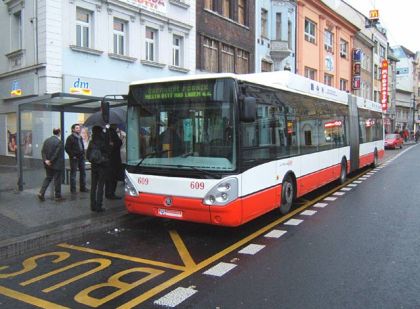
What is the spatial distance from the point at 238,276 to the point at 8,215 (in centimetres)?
497

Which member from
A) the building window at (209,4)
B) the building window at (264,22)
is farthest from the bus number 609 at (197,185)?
the building window at (264,22)

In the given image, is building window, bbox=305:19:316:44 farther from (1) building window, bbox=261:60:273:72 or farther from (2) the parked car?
(2) the parked car

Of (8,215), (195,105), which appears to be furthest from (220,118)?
(8,215)

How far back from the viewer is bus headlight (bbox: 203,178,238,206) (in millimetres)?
6840

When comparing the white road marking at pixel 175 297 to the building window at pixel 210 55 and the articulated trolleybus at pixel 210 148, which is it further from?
the building window at pixel 210 55

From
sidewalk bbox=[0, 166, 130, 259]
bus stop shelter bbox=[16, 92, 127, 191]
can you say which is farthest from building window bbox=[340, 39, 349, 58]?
sidewalk bbox=[0, 166, 130, 259]

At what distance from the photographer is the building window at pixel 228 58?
2588 centimetres

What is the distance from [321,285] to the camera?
5148 mm

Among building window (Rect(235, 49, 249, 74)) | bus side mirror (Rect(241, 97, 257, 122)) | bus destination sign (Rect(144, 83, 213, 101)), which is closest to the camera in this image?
bus side mirror (Rect(241, 97, 257, 122))

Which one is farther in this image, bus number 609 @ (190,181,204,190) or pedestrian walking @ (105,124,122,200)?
pedestrian walking @ (105,124,122,200)

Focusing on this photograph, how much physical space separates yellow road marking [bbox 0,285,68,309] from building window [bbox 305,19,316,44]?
34.2 meters

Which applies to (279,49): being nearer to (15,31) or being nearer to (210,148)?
(15,31)

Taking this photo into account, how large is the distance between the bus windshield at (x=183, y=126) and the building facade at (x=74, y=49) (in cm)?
656

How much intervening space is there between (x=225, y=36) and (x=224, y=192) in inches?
793
